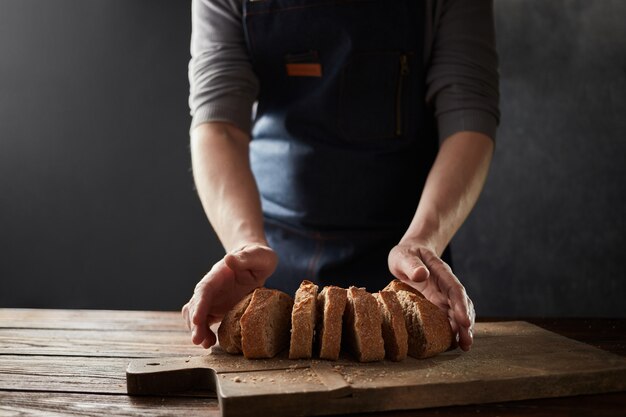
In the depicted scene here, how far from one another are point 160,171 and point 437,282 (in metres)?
2.91

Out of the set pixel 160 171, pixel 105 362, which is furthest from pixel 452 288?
pixel 160 171

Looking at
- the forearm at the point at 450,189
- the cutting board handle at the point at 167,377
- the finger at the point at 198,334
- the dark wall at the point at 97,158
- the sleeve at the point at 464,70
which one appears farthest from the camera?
the dark wall at the point at 97,158

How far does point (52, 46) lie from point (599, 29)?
3.27 m

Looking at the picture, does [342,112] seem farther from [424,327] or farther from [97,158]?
[97,158]

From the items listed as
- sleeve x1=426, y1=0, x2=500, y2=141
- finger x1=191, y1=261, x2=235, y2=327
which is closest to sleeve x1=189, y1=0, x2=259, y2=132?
sleeve x1=426, y1=0, x2=500, y2=141

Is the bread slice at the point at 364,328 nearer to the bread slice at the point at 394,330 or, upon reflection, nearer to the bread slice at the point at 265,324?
the bread slice at the point at 394,330

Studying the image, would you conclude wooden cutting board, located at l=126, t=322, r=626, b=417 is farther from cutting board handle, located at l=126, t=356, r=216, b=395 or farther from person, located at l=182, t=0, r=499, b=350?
person, located at l=182, t=0, r=499, b=350

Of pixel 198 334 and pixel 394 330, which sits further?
pixel 198 334

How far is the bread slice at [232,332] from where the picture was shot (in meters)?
1.42

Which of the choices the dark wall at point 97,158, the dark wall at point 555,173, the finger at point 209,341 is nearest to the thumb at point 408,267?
the finger at point 209,341

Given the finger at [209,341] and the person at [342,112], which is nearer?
the finger at [209,341]

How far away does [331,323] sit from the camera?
1374mm

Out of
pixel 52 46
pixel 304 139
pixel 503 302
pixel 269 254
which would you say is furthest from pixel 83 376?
pixel 52 46

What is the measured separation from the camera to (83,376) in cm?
137
